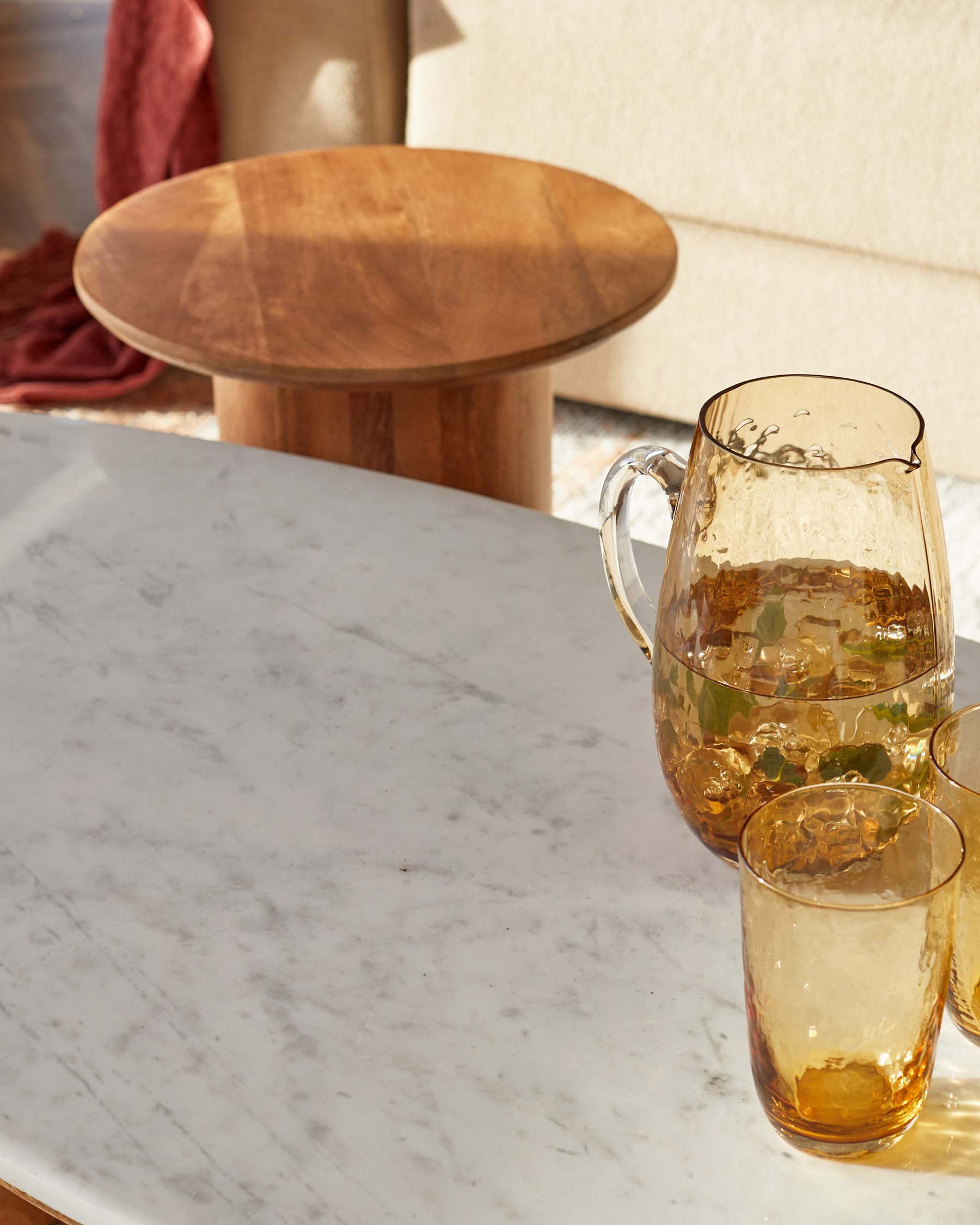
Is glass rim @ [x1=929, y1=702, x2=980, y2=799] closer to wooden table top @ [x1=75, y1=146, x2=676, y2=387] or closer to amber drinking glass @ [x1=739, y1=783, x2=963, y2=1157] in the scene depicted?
amber drinking glass @ [x1=739, y1=783, x2=963, y2=1157]

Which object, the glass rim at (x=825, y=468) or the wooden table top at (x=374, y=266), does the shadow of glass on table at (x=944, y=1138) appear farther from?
the wooden table top at (x=374, y=266)

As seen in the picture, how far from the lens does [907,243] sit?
1.69 metres

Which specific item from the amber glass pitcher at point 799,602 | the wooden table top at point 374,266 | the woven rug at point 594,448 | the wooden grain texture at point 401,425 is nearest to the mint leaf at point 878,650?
the amber glass pitcher at point 799,602

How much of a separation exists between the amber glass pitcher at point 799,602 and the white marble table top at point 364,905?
0.07 metres

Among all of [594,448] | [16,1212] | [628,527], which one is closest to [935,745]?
[628,527]

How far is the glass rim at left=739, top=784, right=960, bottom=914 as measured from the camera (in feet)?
1.13

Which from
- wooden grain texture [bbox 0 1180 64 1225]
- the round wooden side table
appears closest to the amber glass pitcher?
wooden grain texture [bbox 0 1180 64 1225]

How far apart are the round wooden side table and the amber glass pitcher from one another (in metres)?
0.64

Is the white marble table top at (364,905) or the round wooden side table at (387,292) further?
the round wooden side table at (387,292)

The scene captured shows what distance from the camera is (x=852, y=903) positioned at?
1.34 feet

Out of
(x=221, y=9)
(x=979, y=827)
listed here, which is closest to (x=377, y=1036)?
(x=979, y=827)

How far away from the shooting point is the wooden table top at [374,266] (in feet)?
3.61

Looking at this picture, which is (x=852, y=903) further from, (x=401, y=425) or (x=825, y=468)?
(x=401, y=425)

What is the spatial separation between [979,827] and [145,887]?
0.28 m
